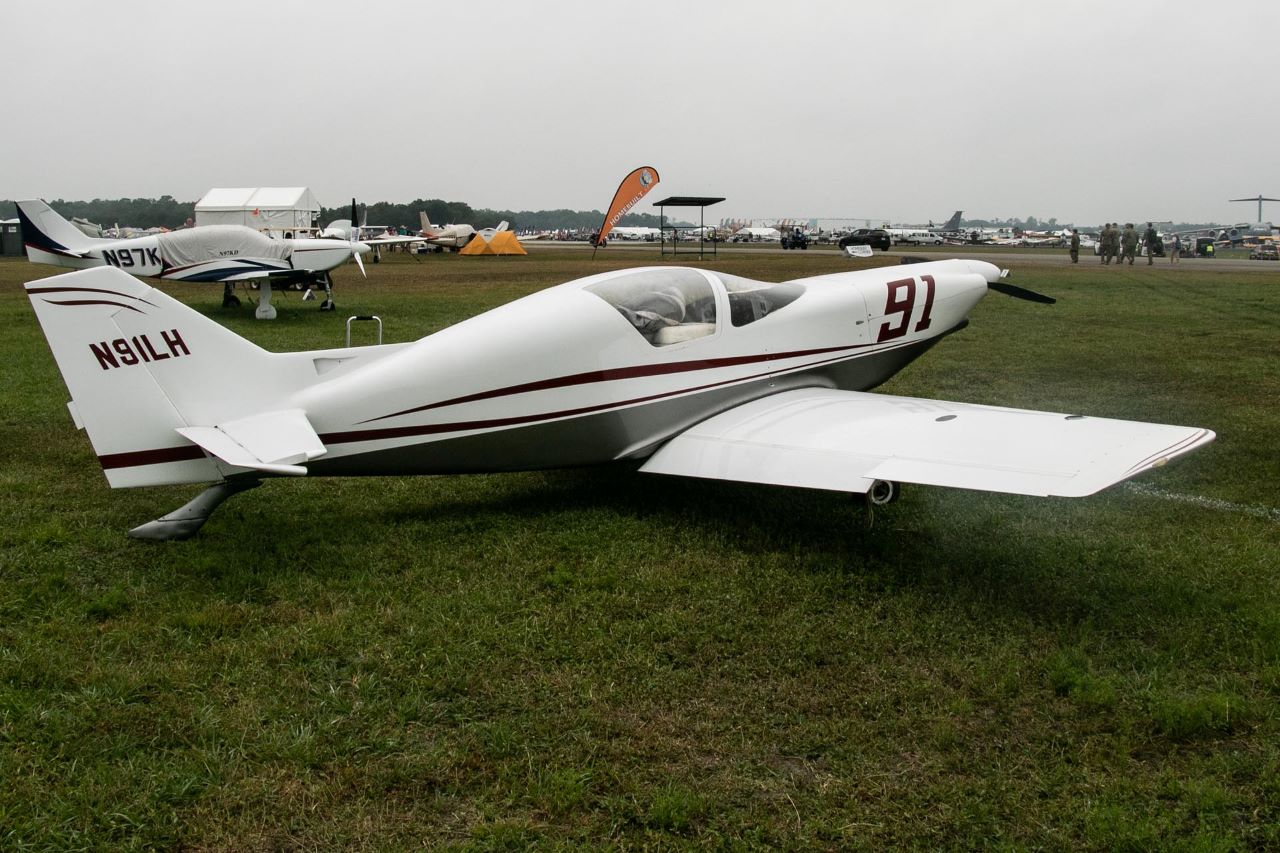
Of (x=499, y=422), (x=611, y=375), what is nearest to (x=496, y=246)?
(x=611, y=375)

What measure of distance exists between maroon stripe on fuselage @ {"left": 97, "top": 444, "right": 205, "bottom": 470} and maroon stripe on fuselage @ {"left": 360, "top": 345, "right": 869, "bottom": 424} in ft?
2.78

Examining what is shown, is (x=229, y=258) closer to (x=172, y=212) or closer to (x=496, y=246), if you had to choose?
(x=496, y=246)

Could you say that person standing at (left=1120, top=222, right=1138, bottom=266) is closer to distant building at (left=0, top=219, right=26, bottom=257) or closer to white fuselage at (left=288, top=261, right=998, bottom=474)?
white fuselage at (left=288, top=261, right=998, bottom=474)

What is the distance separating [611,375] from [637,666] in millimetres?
2289

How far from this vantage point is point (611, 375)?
5520mm

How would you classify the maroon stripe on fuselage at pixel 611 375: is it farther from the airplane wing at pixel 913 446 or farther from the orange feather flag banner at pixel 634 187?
the orange feather flag banner at pixel 634 187

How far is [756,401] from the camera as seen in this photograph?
19.9ft

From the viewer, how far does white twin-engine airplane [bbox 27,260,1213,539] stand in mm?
4430

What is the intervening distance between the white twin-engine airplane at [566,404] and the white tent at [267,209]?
4229cm

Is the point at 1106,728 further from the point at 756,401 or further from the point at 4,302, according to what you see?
the point at 4,302

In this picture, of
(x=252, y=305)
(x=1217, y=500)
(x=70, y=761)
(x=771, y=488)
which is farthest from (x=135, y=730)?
(x=252, y=305)

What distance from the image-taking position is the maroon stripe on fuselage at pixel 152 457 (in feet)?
14.8

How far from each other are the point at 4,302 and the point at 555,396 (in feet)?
65.3

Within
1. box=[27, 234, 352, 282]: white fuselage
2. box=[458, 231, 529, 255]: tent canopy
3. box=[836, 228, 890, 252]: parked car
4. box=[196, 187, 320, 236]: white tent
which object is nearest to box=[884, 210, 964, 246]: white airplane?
box=[836, 228, 890, 252]: parked car
